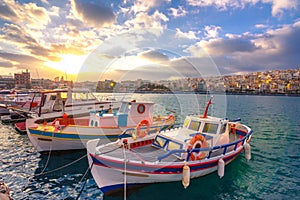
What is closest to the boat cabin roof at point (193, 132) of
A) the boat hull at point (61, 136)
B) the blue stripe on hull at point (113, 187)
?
the blue stripe on hull at point (113, 187)

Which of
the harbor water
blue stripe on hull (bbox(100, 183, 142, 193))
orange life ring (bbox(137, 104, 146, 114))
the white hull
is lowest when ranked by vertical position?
the harbor water

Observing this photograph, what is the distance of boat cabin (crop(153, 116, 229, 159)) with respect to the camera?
8164mm

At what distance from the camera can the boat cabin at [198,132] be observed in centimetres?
816

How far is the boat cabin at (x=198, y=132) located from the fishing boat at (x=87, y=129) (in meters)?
1.99

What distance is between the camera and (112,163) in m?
6.29

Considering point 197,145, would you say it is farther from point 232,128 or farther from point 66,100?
point 66,100

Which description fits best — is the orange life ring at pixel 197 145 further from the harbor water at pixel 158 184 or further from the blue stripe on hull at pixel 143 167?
the harbor water at pixel 158 184

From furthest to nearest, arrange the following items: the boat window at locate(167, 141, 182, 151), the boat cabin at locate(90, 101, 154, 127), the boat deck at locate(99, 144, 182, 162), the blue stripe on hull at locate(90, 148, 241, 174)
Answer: the boat cabin at locate(90, 101, 154, 127) < the boat window at locate(167, 141, 182, 151) < the boat deck at locate(99, 144, 182, 162) < the blue stripe on hull at locate(90, 148, 241, 174)

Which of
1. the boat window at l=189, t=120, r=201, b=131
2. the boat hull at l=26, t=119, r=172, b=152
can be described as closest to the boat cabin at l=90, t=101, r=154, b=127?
the boat hull at l=26, t=119, r=172, b=152

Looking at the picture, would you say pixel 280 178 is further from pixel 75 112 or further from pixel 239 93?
pixel 239 93

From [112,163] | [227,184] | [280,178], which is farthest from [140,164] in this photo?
[280,178]

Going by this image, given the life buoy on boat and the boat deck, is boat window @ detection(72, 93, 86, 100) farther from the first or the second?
the life buoy on boat

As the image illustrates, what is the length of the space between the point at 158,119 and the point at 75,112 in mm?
8182

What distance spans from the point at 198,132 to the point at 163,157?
3220 millimetres
